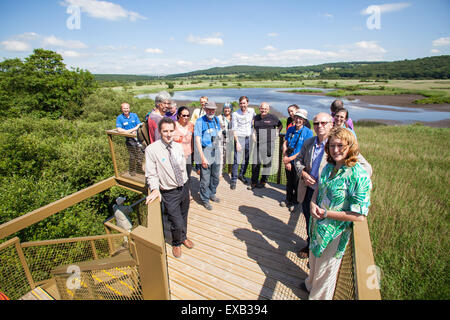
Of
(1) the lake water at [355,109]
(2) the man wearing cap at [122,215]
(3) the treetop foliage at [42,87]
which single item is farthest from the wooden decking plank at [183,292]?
(3) the treetop foliage at [42,87]

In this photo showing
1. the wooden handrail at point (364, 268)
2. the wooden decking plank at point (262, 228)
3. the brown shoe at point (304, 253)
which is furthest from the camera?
the wooden decking plank at point (262, 228)

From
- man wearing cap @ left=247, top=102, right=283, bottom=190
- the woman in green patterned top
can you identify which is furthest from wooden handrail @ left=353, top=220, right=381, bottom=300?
man wearing cap @ left=247, top=102, right=283, bottom=190

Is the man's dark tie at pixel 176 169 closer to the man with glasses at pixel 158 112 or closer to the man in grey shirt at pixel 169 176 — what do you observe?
the man in grey shirt at pixel 169 176

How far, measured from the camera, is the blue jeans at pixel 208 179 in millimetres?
4449

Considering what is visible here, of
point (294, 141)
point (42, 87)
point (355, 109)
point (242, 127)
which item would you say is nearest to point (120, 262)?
point (294, 141)

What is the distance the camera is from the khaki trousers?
218 centimetres

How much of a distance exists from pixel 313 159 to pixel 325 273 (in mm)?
1436

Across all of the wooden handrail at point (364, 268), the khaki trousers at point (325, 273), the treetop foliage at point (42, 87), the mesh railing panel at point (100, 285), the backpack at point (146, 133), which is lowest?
the mesh railing panel at point (100, 285)

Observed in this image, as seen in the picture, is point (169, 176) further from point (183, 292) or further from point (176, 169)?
point (183, 292)

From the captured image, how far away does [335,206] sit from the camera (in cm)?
201

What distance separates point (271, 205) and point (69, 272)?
3810 millimetres

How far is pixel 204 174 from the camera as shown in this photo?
443cm
